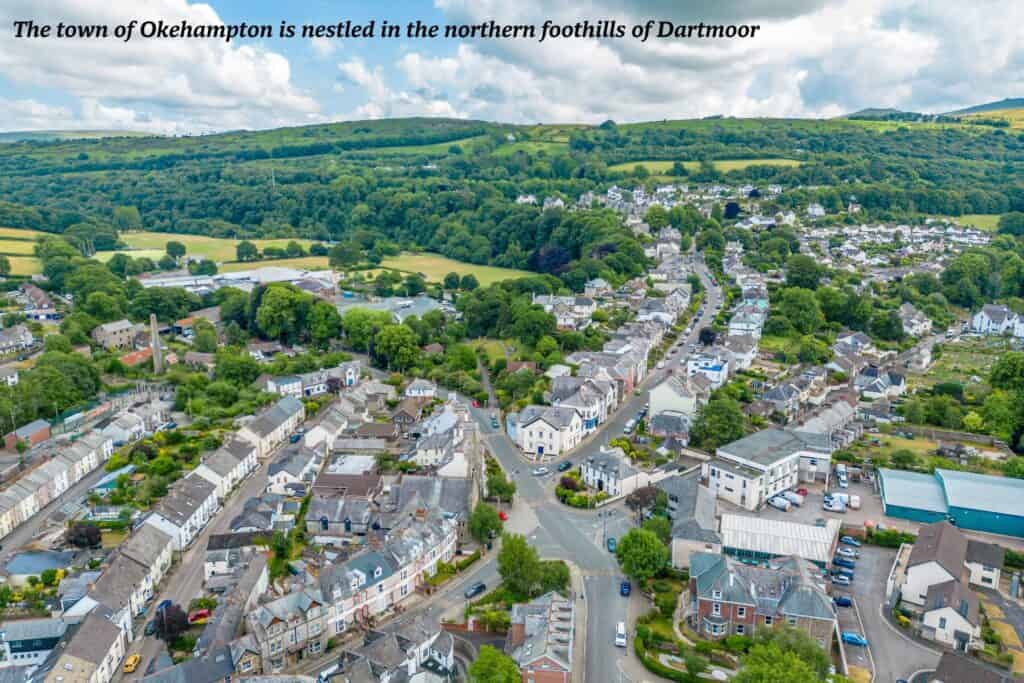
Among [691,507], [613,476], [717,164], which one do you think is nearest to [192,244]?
[717,164]

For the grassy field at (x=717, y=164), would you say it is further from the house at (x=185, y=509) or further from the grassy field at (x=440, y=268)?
the house at (x=185, y=509)

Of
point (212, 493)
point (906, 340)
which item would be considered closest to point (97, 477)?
point (212, 493)

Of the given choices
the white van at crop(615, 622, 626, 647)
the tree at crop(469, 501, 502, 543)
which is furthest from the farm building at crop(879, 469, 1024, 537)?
the tree at crop(469, 501, 502, 543)

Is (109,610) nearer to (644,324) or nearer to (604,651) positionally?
(604,651)

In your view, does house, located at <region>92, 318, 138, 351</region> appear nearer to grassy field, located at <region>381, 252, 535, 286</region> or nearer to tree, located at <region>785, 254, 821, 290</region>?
grassy field, located at <region>381, 252, 535, 286</region>

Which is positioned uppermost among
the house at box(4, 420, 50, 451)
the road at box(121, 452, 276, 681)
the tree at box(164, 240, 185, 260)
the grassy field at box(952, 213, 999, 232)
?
the grassy field at box(952, 213, 999, 232)

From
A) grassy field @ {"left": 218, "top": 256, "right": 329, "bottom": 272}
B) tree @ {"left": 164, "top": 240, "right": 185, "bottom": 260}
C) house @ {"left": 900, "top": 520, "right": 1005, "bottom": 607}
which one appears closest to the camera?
house @ {"left": 900, "top": 520, "right": 1005, "bottom": 607}
